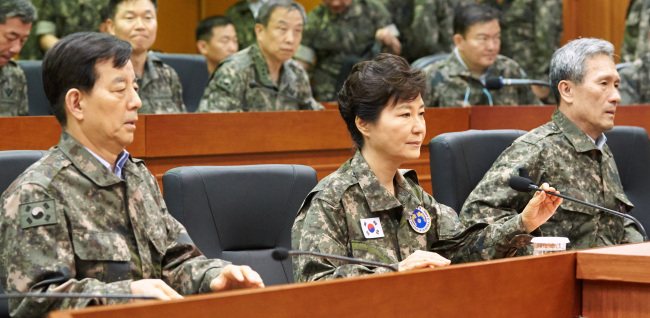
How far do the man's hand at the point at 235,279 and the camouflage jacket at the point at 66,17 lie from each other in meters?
3.85

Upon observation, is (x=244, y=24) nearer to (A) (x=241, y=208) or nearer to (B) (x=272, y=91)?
(B) (x=272, y=91)

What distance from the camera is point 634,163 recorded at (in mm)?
3074

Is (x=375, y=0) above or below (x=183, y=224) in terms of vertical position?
above

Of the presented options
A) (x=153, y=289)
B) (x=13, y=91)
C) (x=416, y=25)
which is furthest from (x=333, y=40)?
(x=153, y=289)

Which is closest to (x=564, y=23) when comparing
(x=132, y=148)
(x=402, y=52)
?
(x=402, y=52)

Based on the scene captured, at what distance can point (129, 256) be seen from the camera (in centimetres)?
182

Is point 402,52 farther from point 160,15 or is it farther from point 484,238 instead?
point 484,238

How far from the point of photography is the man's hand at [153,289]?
5.08 feet

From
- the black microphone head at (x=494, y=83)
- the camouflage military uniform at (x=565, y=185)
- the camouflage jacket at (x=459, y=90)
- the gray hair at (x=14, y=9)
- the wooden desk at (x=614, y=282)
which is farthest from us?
the camouflage jacket at (x=459, y=90)

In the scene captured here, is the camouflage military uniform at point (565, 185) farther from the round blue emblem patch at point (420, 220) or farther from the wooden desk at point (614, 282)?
the wooden desk at point (614, 282)

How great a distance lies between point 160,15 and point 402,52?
7.91ft

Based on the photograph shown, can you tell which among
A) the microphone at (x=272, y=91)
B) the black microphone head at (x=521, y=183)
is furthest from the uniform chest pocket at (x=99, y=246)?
the microphone at (x=272, y=91)

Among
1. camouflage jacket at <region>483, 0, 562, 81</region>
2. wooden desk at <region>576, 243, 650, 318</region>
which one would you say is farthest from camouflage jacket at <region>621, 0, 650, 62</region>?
wooden desk at <region>576, 243, 650, 318</region>

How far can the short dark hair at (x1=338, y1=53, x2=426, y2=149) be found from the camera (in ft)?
7.12
